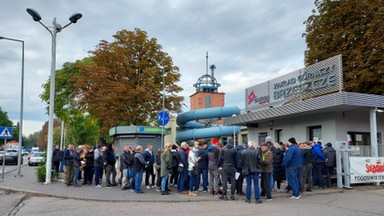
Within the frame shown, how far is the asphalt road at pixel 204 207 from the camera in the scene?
8945 millimetres

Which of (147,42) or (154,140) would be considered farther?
(147,42)

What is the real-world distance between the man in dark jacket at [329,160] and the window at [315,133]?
2.13m

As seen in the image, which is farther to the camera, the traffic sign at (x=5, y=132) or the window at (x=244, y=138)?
the window at (x=244, y=138)

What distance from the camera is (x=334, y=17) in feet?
78.4

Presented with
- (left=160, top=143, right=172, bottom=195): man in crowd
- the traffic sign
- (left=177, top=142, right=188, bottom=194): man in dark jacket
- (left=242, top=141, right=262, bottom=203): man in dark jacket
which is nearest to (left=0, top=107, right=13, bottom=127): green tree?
the traffic sign

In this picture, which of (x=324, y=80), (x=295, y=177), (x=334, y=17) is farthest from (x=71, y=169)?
(x=334, y=17)

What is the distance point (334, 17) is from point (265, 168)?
56.3 ft

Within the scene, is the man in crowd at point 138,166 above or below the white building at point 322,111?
below

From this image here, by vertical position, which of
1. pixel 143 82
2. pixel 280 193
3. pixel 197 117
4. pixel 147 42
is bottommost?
pixel 280 193

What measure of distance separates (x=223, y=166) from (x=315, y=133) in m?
6.80

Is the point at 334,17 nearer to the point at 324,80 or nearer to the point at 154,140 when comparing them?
the point at 324,80

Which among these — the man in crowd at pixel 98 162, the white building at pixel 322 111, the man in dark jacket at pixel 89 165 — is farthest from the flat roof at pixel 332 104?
the man in dark jacket at pixel 89 165

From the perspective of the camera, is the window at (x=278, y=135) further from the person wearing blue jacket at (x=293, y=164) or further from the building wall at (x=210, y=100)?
the building wall at (x=210, y=100)

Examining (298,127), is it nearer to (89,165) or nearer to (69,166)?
(89,165)
